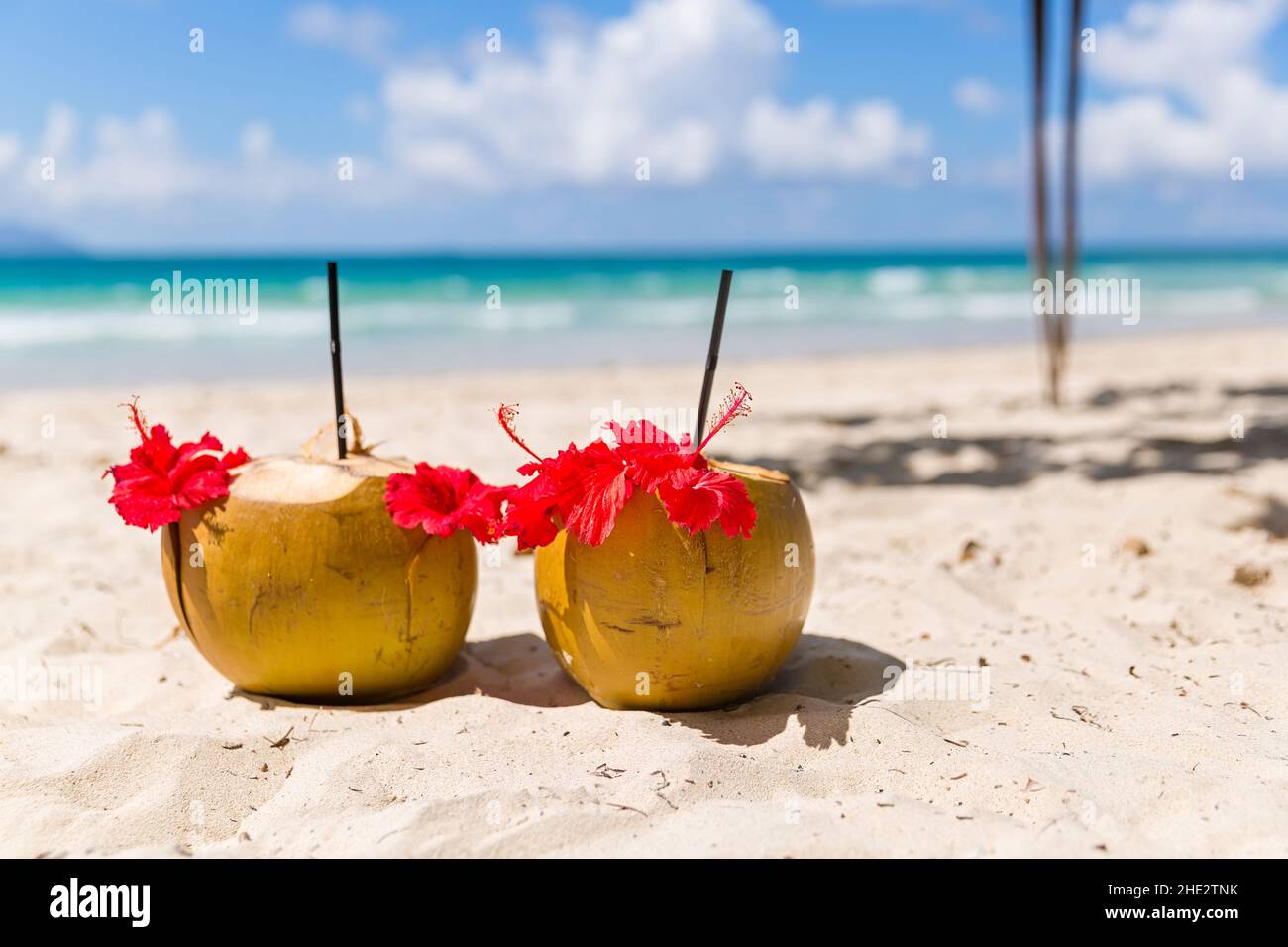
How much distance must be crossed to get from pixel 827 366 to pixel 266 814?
11832 mm

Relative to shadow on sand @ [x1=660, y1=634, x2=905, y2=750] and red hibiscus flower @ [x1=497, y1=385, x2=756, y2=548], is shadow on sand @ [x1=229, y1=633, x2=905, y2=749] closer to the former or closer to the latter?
shadow on sand @ [x1=660, y1=634, x2=905, y2=750]

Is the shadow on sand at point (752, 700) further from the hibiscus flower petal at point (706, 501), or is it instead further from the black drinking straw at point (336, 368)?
the black drinking straw at point (336, 368)

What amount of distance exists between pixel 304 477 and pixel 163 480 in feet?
1.25

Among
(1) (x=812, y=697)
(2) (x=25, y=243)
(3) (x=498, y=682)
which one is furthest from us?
(2) (x=25, y=243)

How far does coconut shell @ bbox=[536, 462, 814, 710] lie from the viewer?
102 inches

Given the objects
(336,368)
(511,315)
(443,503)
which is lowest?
(443,503)

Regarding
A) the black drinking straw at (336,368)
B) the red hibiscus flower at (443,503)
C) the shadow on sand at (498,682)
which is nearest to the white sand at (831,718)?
the shadow on sand at (498,682)

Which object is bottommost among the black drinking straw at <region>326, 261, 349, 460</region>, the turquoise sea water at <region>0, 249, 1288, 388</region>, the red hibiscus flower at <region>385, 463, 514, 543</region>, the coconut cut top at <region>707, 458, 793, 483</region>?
the red hibiscus flower at <region>385, 463, 514, 543</region>

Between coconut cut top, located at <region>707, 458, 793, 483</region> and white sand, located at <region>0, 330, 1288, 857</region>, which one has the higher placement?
coconut cut top, located at <region>707, 458, 793, 483</region>

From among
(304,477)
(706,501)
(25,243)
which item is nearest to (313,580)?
(304,477)

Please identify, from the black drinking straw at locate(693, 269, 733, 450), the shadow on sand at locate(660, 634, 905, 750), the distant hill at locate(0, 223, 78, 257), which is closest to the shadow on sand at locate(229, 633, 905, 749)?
the shadow on sand at locate(660, 634, 905, 750)

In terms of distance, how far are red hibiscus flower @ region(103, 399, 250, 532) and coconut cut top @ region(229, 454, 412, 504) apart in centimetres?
7

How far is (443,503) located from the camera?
279 centimetres

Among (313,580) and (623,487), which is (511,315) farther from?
(623,487)
